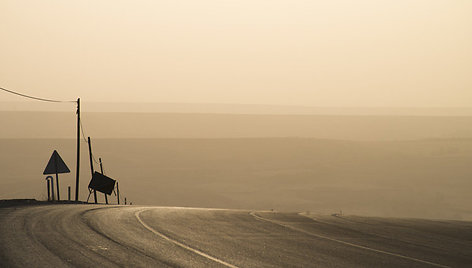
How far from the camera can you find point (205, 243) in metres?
14.1

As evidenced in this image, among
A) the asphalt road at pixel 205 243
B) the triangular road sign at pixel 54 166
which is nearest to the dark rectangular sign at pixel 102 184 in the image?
the triangular road sign at pixel 54 166

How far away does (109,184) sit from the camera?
152 feet

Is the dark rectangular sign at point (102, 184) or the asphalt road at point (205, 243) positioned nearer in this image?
the asphalt road at point (205, 243)

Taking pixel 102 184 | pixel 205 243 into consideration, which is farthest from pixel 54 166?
pixel 205 243

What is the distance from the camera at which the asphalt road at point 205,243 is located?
467 inches

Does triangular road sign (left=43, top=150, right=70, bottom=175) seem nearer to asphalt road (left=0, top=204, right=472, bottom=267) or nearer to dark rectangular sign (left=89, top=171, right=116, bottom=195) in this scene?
dark rectangular sign (left=89, top=171, right=116, bottom=195)

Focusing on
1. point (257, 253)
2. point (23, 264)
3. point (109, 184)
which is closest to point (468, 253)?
point (257, 253)

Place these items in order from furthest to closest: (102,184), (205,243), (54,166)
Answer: (102,184)
(54,166)
(205,243)

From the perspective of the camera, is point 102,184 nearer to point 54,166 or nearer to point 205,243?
point 54,166

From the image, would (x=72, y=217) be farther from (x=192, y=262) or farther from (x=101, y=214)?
(x=192, y=262)

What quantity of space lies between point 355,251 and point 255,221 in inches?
265

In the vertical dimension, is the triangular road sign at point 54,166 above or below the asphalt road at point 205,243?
above

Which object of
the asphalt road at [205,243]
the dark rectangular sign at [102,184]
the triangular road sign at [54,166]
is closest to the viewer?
the asphalt road at [205,243]

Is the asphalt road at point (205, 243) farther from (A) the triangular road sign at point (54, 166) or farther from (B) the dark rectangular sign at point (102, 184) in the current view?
(B) the dark rectangular sign at point (102, 184)
